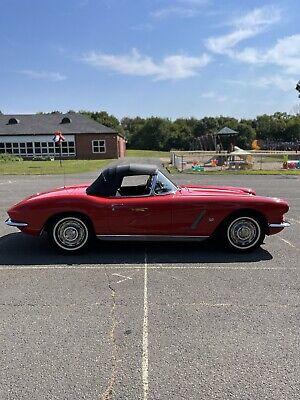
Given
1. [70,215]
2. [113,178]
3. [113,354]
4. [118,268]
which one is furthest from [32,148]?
[113,354]

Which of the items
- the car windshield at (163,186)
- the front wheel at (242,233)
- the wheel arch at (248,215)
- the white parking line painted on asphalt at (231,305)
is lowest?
the white parking line painted on asphalt at (231,305)

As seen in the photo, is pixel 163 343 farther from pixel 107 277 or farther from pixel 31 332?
pixel 107 277

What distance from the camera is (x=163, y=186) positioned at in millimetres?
5668

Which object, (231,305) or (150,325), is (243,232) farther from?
(150,325)

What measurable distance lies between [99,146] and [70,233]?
4463cm

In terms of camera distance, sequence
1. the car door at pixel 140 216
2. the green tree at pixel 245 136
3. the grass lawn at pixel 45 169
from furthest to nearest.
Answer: the green tree at pixel 245 136 < the grass lawn at pixel 45 169 < the car door at pixel 140 216

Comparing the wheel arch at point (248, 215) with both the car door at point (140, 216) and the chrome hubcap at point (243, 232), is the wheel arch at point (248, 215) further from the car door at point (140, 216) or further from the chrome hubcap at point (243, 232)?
the car door at point (140, 216)

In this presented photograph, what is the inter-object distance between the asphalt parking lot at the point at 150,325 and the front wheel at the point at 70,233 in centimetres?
18

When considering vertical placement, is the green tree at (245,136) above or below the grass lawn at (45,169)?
above

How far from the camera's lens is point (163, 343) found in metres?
3.15

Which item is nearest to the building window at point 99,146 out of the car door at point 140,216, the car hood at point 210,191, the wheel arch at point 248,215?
the car hood at point 210,191

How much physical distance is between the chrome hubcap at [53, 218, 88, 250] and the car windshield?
1.23 meters

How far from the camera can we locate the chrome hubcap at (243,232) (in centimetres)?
554

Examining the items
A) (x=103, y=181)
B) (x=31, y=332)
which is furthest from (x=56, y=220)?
(x=31, y=332)
